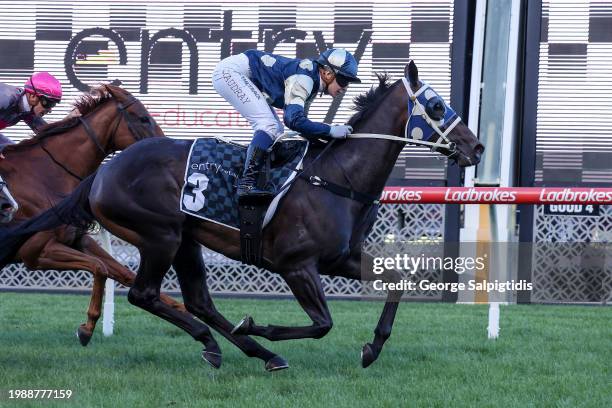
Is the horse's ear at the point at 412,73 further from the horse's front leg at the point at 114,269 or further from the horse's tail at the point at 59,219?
the horse's front leg at the point at 114,269

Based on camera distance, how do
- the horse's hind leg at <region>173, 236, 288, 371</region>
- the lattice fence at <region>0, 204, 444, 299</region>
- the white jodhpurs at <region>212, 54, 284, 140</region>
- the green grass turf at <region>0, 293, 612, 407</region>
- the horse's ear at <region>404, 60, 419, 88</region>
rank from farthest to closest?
the lattice fence at <region>0, 204, 444, 299</region>, the horse's hind leg at <region>173, 236, 288, 371</region>, the white jodhpurs at <region>212, 54, 284, 140</region>, the horse's ear at <region>404, 60, 419, 88</region>, the green grass turf at <region>0, 293, 612, 407</region>

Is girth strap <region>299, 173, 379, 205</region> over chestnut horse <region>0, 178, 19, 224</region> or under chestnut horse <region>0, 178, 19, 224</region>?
over

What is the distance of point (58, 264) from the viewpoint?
646 centimetres

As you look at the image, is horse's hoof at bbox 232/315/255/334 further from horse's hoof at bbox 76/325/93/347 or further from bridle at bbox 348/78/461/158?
horse's hoof at bbox 76/325/93/347

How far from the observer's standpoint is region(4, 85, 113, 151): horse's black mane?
6.72 metres

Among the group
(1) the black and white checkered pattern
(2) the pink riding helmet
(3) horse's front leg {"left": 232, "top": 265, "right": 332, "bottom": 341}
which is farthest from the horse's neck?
(1) the black and white checkered pattern

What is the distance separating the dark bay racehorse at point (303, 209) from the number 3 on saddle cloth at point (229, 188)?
58 millimetres

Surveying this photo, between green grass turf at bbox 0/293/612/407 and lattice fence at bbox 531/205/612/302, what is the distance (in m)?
0.62

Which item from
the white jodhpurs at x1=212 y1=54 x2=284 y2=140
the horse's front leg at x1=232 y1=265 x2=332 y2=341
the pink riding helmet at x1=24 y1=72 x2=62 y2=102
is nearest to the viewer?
the horse's front leg at x1=232 y1=265 x2=332 y2=341

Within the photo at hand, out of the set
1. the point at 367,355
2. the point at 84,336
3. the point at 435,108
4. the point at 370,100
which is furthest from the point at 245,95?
the point at 84,336

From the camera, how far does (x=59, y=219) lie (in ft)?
18.8

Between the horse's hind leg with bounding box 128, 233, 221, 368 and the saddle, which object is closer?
the saddle

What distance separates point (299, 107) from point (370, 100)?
19.9 inches

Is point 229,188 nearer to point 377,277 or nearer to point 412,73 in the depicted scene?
point 377,277
